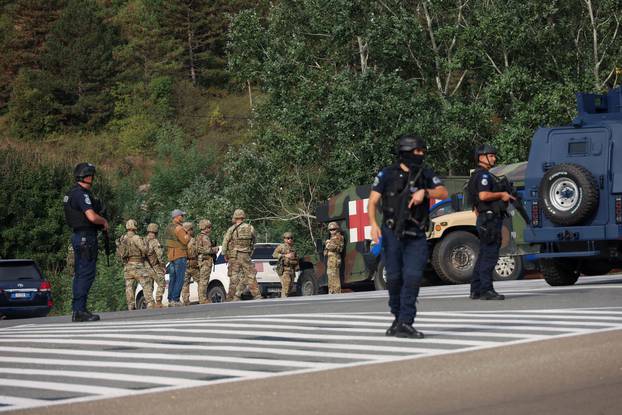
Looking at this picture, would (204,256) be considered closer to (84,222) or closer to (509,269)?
(509,269)

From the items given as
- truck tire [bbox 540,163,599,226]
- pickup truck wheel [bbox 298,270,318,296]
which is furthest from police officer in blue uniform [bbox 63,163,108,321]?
pickup truck wheel [bbox 298,270,318,296]

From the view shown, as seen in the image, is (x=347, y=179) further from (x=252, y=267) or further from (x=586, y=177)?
(x=586, y=177)

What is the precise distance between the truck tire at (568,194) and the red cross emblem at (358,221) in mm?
9592

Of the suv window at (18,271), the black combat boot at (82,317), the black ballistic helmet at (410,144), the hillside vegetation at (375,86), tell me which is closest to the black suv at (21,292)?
the suv window at (18,271)

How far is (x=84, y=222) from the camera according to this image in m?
17.2

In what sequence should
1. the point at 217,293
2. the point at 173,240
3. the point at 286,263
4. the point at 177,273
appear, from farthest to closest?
the point at 217,293 → the point at 286,263 → the point at 177,273 → the point at 173,240

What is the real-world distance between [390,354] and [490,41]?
3349 cm

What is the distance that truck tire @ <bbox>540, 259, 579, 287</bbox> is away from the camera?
20.8 meters

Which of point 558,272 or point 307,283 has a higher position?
point 558,272

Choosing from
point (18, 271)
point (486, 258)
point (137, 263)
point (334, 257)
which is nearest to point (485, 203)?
point (486, 258)

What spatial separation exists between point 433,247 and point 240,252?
3661 millimetres

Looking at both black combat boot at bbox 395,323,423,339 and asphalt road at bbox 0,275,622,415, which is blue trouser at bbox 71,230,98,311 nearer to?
asphalt road at bbox 0,275,622,415

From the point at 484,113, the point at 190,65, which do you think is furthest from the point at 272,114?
the point at 190,65

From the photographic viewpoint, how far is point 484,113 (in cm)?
4409
